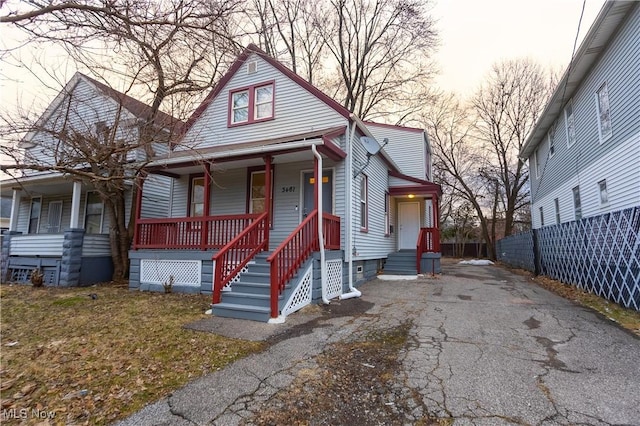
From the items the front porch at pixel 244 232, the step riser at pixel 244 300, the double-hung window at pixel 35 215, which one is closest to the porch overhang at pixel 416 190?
the front porch at pixel 244 232

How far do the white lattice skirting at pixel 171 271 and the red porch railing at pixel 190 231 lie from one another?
0.41 m

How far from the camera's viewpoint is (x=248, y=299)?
6.18 meters

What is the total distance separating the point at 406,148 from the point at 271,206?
9.00 metres

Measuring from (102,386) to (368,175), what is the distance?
8478mm

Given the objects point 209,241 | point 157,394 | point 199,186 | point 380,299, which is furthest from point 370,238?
point 157,394

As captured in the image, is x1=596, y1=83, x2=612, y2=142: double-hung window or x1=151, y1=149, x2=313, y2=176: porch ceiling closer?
x1=151, y1=149, x2=313, y2=176: porch ceiling

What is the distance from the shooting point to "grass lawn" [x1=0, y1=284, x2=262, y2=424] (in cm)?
307

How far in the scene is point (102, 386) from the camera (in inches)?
134

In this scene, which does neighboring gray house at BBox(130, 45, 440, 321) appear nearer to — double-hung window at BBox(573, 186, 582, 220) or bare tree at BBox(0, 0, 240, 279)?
bare tree at BBox(0, 0, 240, 279)

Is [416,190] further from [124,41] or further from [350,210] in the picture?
[124,41]

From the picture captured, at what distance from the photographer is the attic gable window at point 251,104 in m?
10.4

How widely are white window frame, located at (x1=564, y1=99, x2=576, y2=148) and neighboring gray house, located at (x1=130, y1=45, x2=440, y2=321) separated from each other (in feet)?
17.4

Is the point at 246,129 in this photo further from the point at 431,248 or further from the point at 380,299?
the point at 431,248

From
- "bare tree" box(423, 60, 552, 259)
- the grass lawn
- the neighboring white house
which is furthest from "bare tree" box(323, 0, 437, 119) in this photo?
the grass lawn
